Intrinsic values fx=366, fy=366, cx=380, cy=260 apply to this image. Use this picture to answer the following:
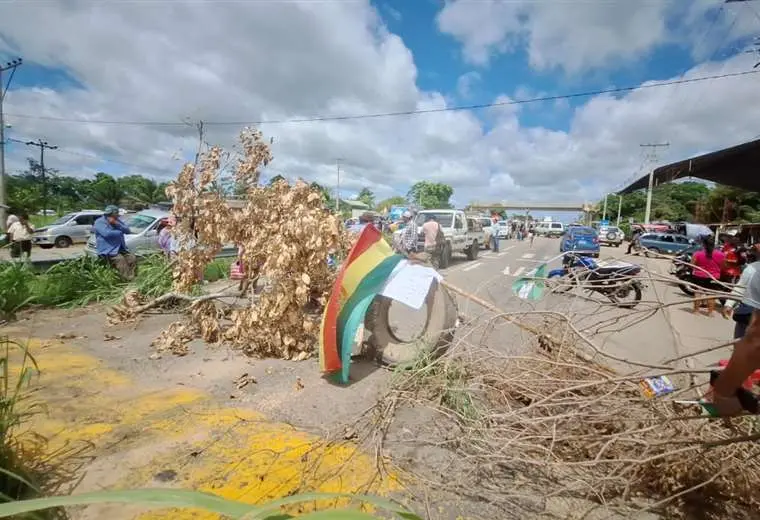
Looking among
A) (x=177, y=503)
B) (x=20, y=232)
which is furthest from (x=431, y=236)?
(x=20, y=232)

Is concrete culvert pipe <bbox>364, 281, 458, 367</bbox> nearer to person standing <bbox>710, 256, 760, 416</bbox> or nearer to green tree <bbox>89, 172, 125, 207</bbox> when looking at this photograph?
person standing <bbox>710, 256, 760, 416</bbox>

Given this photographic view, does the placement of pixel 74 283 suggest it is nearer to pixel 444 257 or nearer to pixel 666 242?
pixel 444 257

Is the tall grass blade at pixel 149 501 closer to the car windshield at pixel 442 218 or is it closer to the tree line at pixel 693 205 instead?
the car windshield at pixel 442 218

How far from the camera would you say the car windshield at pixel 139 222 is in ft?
45.7

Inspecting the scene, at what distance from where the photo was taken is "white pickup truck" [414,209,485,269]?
14.3 meters

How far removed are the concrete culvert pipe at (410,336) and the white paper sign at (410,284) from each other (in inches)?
10.3

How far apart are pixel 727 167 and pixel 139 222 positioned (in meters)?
21.4

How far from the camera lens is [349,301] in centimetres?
382

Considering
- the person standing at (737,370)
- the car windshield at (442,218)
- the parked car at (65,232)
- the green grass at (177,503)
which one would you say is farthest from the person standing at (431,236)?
the parked car at (65,232)

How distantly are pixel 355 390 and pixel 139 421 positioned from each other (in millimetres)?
1905

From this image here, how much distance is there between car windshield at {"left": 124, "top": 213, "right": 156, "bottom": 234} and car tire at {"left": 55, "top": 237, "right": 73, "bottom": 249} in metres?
6.22

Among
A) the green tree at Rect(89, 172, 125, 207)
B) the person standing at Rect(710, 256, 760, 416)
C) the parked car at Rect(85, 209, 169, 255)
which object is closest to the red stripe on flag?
Result: the person standing at Rect(710, 256, 760, 416)

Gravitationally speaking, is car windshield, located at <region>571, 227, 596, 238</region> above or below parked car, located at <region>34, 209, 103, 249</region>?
above

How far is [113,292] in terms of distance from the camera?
6898 millimetres
